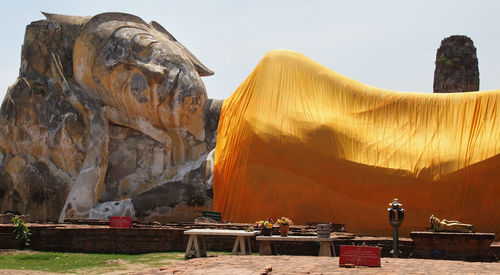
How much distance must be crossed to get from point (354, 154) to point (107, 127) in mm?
7533

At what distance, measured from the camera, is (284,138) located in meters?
16.0

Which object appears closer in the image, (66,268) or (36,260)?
(66,268)

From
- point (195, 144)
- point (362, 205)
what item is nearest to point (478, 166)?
point (362, 205)

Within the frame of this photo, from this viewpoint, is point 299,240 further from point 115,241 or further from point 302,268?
point 302,268

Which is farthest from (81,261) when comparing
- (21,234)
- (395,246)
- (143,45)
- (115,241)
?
(143,45)

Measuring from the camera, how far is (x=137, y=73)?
61.6 feet

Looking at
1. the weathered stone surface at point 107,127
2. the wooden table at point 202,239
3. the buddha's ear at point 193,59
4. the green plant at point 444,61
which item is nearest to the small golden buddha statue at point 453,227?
the wooden table at point 202,239

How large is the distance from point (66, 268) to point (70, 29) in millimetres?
13310

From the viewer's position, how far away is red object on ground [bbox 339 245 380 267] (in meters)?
7.14

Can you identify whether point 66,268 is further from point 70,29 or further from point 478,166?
point 70,29

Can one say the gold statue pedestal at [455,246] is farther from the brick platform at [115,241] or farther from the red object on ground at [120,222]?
the red object on ground at [120,222]

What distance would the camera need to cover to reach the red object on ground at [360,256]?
23.4ft

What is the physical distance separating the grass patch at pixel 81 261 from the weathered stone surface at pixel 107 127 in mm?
7420

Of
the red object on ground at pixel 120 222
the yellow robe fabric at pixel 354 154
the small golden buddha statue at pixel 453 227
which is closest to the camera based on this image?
the small golden buddha statue at pixel 453 227
